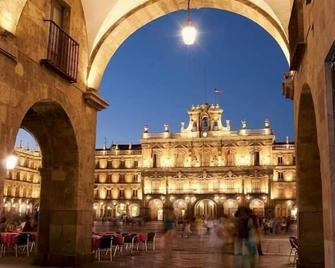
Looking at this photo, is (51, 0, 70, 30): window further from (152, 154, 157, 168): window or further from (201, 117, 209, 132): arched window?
(152, 154, 157, 168): window

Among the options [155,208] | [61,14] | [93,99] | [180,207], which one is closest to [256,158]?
[180,207]

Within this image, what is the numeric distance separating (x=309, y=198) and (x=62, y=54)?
5769mm

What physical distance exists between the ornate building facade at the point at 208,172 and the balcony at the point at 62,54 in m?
53.5

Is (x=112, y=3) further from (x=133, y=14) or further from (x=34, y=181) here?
(x=34, y=181)

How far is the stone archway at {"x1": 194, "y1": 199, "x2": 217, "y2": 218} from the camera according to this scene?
64750 mm

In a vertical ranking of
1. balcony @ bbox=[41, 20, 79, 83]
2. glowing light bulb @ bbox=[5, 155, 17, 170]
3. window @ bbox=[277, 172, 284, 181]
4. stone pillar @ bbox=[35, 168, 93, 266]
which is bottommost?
stone pillar @ bbox=[35, 168, 93, 266]

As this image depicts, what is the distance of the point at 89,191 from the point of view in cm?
1133

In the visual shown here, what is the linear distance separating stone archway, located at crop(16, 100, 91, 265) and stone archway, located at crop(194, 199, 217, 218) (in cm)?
5487

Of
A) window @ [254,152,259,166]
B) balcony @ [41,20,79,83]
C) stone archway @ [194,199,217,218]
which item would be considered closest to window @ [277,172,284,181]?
window @ [254,152,259,166]

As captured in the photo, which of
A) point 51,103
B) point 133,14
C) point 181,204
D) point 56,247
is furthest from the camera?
point 181,204

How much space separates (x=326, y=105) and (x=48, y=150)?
276 inches

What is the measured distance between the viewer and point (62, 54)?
32.0 ft

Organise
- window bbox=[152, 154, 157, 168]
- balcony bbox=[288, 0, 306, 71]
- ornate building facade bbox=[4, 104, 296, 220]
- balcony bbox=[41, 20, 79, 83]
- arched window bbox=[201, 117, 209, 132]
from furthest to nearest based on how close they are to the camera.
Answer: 1. window bbox=[152, 154, 157, 168]
2. arched window bbox=[201, 117, 209, 132]
3. ornate building facade bbox=[4, 104, 296, 220]
4. balcony bbox=[41, 20, 79, 83]
5. balcony bbox=[288, 0, 306, 71]

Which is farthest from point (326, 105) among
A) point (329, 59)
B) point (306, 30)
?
point (306, 30)
